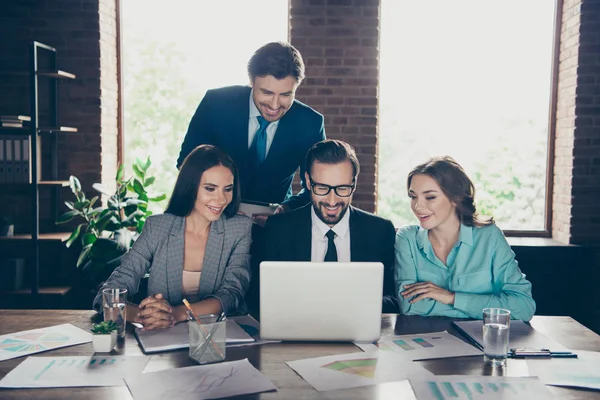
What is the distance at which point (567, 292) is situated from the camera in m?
4.20

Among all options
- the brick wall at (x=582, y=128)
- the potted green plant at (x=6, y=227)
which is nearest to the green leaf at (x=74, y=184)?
the potted green plant at (x=6, y=227)

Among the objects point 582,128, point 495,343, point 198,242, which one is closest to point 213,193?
point 198,242

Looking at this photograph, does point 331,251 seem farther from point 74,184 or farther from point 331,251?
point 74,184

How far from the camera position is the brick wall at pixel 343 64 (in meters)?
4.23

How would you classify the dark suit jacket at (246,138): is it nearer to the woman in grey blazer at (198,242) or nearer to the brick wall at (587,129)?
the woman in grey blazer at (198,242)

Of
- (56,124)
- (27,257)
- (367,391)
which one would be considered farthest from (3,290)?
(367,391)

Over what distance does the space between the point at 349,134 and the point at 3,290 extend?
2598 millimetres

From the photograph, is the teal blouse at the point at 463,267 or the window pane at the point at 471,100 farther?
the window pane at the point at 471,100

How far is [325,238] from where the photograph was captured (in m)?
2.46

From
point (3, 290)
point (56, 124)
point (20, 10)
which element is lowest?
point (3, 290)

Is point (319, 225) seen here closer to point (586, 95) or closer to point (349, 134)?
point (349, 134)

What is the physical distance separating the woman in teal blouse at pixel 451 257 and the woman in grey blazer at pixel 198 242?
0.65 meters

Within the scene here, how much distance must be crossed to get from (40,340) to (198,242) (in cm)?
83

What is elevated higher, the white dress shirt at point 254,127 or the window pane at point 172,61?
the window pane at point 172,61
